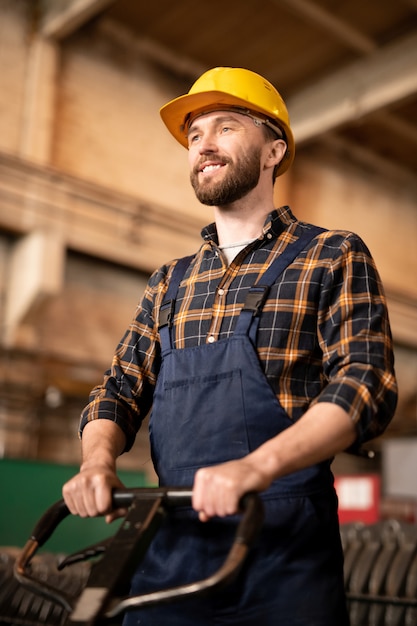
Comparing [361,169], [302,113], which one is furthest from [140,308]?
[361,169]

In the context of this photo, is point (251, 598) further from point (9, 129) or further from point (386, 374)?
point (9, 129)

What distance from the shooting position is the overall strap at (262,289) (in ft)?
7.04

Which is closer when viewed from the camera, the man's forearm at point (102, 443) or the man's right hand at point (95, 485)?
the man's right hand at point (95, 485)

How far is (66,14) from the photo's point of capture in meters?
10.5

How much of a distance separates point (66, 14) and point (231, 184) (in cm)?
899

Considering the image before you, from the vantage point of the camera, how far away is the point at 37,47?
10.8 metres

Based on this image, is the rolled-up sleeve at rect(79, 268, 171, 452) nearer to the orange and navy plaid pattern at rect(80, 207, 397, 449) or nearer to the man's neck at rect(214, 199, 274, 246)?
the orange and navy plaid pattern at rect(80, 207, 397, 449)

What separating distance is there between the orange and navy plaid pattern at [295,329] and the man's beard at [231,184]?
0.13 m

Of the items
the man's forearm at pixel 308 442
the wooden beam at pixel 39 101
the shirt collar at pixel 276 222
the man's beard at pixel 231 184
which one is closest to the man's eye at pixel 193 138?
the man's beard at pixel 231 184

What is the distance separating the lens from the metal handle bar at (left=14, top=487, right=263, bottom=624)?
4.99ft

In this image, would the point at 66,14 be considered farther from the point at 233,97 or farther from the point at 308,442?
the point at 308,442

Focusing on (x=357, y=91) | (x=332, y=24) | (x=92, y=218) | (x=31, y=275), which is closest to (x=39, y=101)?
(x=92, y=218)

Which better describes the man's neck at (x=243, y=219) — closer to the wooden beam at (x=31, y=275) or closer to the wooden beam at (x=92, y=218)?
the wooden beam at (x=31, y=275)

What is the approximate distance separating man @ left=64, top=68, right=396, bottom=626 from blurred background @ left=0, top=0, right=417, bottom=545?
743 cm
